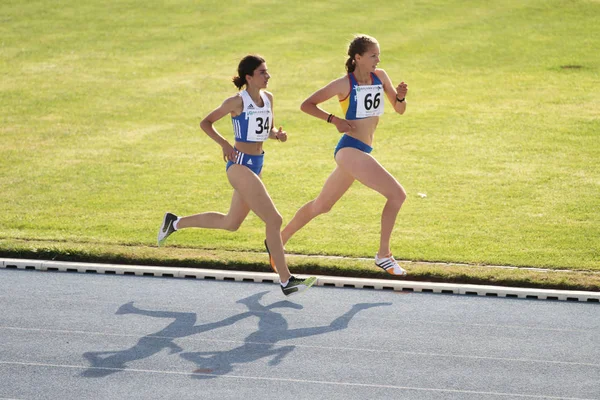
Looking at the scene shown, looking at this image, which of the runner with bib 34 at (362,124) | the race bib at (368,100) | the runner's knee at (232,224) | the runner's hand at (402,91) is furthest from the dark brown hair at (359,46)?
the runner's knee at (232,224)

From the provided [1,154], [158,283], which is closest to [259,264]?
[158,283]

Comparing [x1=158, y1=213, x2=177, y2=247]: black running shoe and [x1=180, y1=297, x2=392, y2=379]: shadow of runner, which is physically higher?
[x1=158, y1=213, x2=177, y2=247]: black running shoe

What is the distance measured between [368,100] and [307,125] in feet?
23.1

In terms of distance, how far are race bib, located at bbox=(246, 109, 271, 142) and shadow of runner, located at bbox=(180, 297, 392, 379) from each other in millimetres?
1479

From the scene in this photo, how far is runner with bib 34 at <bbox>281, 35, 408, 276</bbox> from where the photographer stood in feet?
28.1

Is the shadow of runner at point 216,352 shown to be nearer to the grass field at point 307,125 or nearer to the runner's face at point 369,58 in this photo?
the grass field at point 307,125

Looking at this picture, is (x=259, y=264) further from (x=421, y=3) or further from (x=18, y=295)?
(x=421, y=3)

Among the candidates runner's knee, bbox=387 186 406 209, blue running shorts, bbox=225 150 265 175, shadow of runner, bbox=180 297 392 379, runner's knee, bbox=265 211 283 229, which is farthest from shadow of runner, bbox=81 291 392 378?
blue running shorts, bbox=225 150 265 175

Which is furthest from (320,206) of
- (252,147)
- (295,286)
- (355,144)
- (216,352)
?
(216,352)

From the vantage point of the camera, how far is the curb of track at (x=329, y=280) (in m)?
8.52

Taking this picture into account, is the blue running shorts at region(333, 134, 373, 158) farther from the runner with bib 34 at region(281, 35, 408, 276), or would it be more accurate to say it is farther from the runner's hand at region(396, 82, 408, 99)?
the runner's hand at region(396, 82, 408, 99)

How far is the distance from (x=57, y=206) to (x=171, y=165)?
7.66 feet

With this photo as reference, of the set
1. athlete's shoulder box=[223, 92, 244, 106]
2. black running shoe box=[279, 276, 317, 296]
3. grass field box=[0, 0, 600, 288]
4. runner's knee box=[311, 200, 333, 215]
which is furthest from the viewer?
grass field box=[0, 0, 600, 288]

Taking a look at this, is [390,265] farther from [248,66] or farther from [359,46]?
[248,66]
